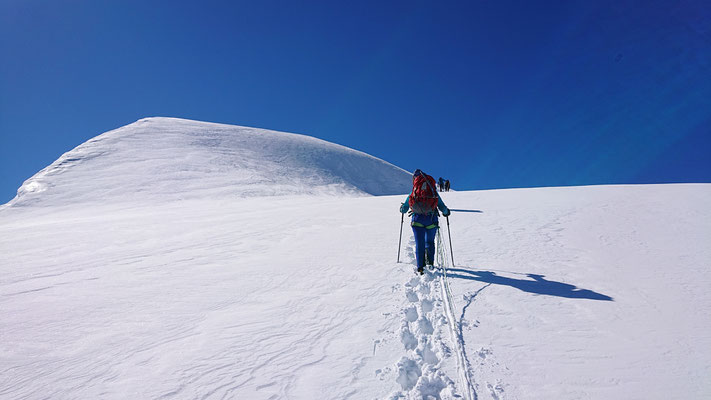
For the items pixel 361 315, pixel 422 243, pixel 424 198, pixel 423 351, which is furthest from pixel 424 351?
pixel 424 198

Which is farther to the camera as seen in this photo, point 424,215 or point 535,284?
point 424,215

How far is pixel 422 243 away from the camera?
6039mm

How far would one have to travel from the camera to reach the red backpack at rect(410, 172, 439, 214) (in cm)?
608

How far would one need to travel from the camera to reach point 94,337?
373cm

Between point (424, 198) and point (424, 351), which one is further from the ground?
point (424, 198)

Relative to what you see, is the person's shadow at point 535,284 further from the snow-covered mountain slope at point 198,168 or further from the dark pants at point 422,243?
the snow-covered mountain slope at point 198,168

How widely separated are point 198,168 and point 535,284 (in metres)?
41.3

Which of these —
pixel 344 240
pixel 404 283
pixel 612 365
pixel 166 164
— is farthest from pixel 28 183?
pixel 612 365

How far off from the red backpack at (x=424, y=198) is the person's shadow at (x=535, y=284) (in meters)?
1.36

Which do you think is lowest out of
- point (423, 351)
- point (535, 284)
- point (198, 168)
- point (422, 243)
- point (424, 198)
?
point (423, 351)

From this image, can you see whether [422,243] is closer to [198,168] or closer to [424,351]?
[424,351]

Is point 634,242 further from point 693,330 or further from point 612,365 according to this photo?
point 612,365

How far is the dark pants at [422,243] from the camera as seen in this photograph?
6.04m

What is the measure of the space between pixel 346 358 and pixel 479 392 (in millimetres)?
1302
